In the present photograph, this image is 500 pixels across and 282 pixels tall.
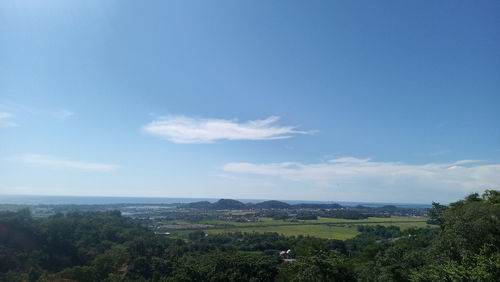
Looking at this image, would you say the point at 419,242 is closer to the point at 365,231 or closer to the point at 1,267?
the point at 365,231

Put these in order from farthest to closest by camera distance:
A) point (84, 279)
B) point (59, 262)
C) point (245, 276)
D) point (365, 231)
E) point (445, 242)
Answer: point (365, 231) < point (59, 262) < point (84, 279) < point (245, 276) < point (445, 242)

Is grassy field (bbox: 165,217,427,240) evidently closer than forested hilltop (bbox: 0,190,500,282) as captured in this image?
No

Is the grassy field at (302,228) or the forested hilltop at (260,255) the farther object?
the grassy field at (302,228)

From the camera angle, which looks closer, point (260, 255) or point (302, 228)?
point (260, 255)

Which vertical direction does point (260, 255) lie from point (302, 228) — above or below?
above

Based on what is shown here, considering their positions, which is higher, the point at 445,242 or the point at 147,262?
the point at 445,242

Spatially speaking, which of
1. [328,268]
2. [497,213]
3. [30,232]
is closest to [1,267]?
[30,232]

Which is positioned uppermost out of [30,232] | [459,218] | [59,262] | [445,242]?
[459,218]

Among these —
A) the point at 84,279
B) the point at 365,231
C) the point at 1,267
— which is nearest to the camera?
the point at 84,279
